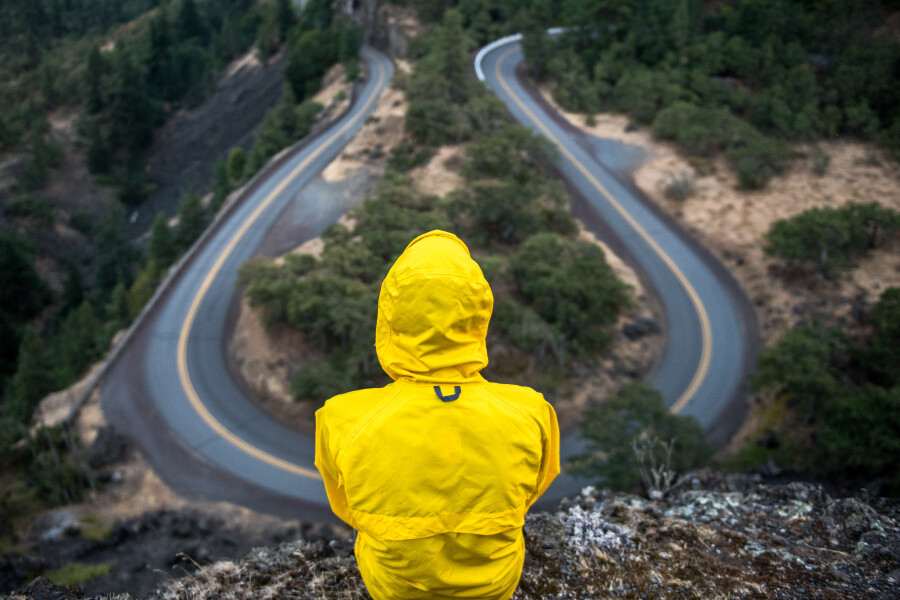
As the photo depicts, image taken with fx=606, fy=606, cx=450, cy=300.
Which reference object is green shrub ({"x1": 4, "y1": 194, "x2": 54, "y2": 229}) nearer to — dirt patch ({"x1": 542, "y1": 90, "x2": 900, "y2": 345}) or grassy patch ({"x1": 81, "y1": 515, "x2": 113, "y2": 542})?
grassy patch ({"x1": 81, "y1": 515, "x2": 113, "y2": 542})

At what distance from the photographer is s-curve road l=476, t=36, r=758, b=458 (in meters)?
17.2

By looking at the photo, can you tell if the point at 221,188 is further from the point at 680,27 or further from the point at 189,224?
the point at 680,27

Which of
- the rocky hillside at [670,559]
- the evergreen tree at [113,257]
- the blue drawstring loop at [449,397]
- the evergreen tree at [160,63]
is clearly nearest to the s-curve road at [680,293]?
the rocky hillside at [670,559]

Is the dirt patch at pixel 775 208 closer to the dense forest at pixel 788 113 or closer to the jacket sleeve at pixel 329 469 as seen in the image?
the dense forest at pixel 788 113

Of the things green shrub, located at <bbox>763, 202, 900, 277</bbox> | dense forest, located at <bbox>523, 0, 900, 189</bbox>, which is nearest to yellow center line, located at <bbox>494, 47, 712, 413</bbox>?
green shrub, located at <bbox>763, 202, 900, 277</bbox>

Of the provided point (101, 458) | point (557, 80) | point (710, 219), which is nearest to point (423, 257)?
point (101, 458)

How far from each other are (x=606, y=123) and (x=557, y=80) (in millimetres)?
5497

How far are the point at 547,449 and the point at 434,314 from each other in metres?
0.94

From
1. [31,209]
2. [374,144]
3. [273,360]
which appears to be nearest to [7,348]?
[31,209]

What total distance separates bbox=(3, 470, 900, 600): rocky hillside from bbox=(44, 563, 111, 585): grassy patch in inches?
364

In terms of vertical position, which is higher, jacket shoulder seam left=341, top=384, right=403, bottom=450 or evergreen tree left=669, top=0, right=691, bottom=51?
jacket shoulder seam left=341, top=384, right=403, bottom=450

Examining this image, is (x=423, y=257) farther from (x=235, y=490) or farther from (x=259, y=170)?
(x=259, y=170)

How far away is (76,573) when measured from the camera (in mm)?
12156

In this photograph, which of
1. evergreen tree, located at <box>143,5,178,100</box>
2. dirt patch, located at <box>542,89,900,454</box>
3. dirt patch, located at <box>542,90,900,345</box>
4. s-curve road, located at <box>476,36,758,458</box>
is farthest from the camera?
evergreen tree, located at <box>143,5,178,100</box>
